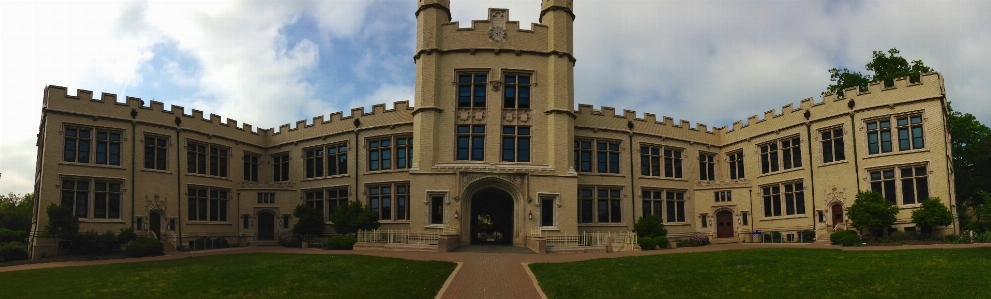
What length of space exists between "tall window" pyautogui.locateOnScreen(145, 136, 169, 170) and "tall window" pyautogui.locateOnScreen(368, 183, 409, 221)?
1276cm

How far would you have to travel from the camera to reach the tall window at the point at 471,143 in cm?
3922

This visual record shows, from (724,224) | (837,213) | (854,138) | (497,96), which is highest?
(497,96)

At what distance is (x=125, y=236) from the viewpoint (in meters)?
36.3

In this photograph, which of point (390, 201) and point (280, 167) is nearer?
point (390, 201)

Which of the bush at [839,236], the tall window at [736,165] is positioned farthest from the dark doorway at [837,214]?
the tall window at [736,165]

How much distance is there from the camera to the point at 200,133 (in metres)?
43.7

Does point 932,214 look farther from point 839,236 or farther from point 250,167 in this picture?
point 250,167

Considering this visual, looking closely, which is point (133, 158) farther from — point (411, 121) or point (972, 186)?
point (972, 186)

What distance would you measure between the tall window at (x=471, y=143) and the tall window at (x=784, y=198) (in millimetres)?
19687

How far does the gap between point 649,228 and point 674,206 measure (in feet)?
22.0

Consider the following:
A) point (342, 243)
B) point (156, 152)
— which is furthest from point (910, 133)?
point (156, 152)

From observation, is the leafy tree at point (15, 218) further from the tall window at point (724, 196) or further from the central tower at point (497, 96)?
the tall window at point (724, 196)

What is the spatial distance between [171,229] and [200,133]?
258 inches

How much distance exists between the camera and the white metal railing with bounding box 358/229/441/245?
1416 inches
